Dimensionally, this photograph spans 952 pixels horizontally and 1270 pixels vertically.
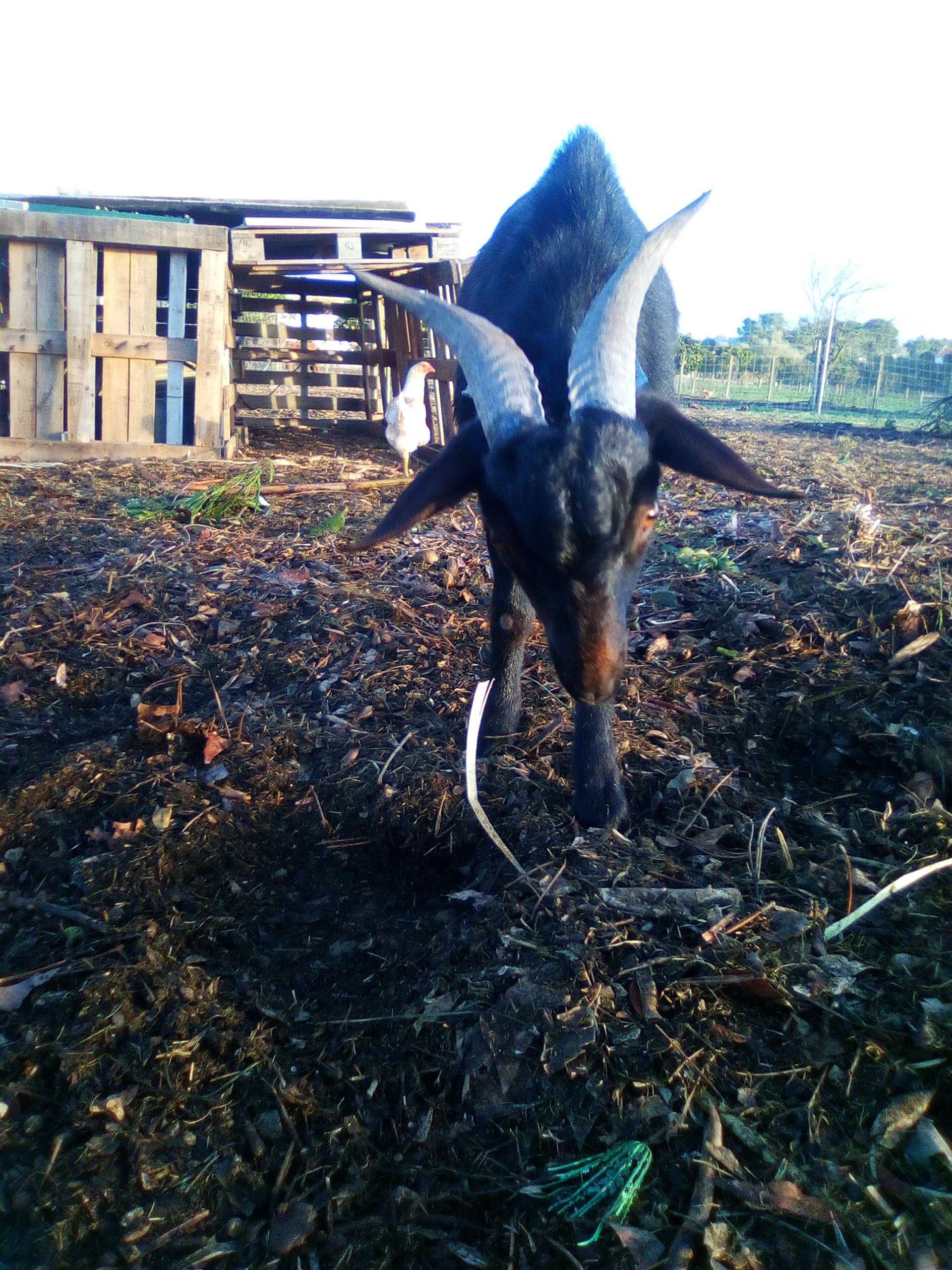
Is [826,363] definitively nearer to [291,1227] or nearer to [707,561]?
[707,561]

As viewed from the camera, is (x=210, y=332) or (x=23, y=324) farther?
(x=210, y=332)

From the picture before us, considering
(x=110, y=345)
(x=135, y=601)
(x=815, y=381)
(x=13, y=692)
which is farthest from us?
(x=815, y=381)

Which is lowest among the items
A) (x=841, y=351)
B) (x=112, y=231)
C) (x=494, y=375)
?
(x=494, y=375)

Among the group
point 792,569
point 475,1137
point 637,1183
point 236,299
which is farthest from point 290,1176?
point 236,299

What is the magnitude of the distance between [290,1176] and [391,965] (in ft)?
2.11

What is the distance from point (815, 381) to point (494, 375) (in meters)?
35.7

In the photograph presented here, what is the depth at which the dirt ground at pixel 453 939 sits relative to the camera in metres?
1.66

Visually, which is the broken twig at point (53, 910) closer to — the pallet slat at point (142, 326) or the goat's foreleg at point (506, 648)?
the goat's foreleg at point (506, 648)

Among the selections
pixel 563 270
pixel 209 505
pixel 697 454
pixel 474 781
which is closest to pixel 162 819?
pixel 474 781

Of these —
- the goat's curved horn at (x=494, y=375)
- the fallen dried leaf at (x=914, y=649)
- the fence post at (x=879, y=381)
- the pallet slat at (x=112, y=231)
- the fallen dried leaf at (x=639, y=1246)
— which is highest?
the fence post at (x=879, y=381)

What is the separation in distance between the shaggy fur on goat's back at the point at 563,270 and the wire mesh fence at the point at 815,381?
24486 mm

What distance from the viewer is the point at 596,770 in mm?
2926

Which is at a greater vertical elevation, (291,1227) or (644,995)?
(644,995)

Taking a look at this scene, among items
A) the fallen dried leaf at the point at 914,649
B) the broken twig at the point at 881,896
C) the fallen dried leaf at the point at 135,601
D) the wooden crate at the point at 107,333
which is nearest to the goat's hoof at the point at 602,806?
the broken twig at the point at 881,896
